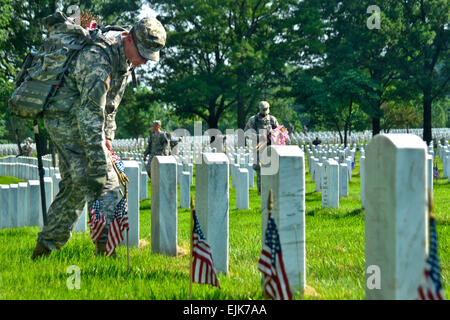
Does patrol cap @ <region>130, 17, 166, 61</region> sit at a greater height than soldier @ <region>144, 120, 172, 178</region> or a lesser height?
greater

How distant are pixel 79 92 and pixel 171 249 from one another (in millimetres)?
1870

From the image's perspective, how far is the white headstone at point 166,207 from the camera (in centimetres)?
611

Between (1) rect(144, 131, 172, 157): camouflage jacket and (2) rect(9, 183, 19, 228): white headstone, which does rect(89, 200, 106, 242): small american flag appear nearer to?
(2) rect(9, 183, 19, 228): white headstone

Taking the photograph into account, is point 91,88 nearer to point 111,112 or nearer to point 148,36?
point 148,36

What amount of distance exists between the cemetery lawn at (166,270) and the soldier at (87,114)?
46cm

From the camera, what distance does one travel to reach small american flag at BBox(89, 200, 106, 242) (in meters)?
5.89

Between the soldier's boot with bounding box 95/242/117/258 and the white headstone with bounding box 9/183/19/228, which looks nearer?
the soldier's boot with bounding box 95/242/117/258

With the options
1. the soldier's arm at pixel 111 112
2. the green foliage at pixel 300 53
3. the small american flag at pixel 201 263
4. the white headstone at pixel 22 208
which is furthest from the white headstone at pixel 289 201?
the green foliage at pixel 300 53

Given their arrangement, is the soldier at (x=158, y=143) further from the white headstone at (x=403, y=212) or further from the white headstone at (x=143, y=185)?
the white headstone at (x=403, y=212)

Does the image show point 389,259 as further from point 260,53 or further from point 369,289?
point 260,53

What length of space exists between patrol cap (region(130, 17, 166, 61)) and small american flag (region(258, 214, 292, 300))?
8.33ft

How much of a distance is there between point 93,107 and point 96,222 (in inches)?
52.8

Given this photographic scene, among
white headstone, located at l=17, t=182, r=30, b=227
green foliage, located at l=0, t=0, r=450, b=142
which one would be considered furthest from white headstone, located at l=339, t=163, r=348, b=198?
green foliage, located at l=0, t=0, r=450, b=142

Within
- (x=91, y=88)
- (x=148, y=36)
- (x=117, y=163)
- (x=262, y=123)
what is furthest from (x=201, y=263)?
(x=262, y=123)
